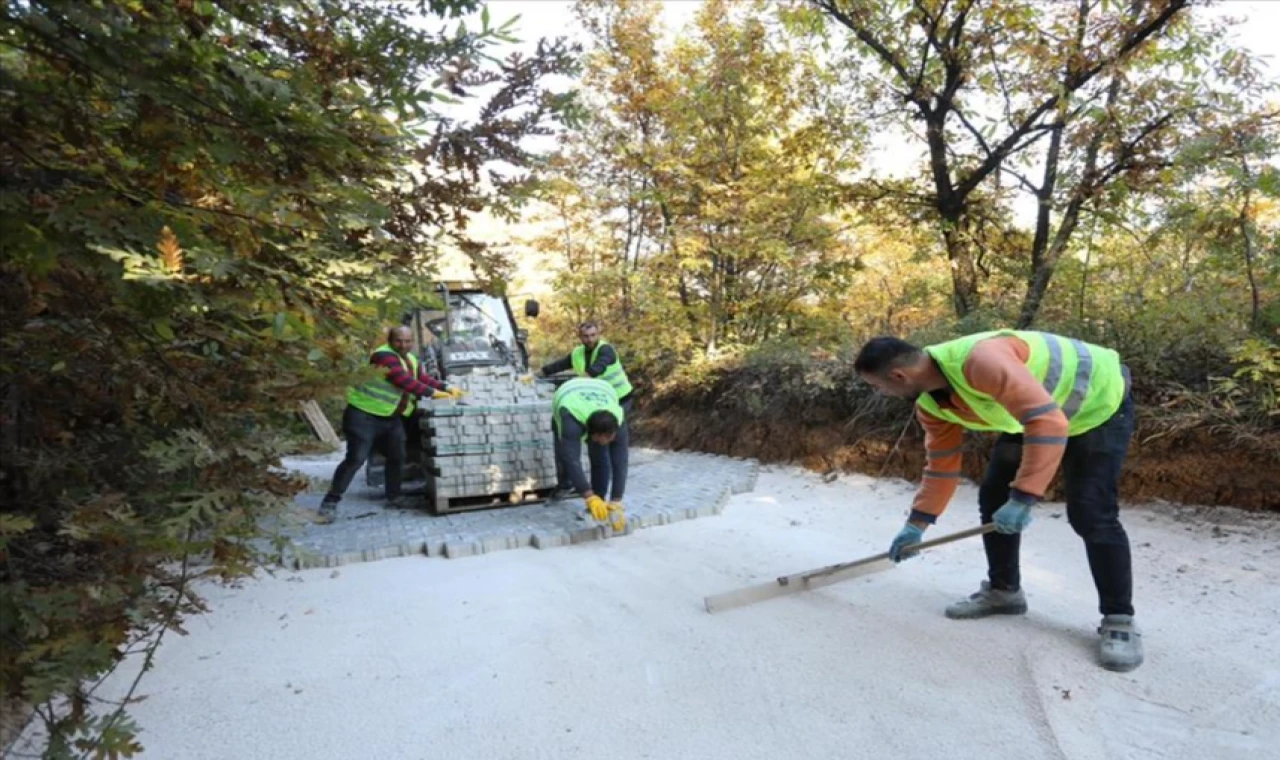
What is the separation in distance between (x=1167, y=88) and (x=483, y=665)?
6.71 m

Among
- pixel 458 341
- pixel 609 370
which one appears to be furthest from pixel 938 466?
pixel 458 341

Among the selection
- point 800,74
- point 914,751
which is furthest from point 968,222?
point 914,751

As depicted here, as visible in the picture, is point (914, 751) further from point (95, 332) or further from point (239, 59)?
point (239, 59)

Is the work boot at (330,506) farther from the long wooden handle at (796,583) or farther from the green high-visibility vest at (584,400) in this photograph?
the long wooden handle at (796,583)

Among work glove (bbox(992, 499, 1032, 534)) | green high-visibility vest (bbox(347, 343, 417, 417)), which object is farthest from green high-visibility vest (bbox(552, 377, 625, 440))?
work glove (bbox(992, 499, 1032, 534))

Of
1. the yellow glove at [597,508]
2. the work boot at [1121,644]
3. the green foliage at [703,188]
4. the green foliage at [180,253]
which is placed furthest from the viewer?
the green foliage at [703,188]

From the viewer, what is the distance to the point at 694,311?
9680mm

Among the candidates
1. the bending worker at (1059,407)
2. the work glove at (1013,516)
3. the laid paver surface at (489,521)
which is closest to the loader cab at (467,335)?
the laid paver surface at (489,521)

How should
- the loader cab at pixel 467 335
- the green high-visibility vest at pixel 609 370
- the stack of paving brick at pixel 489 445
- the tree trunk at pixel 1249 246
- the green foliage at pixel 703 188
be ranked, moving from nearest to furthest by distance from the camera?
the tree trunk at pixel 1249 246
the stack of paving brick at pixel 489 445
the green high-visibility vest at pixel 609 370
the loader cab at pixel 467 335
the green foliage at pixel 703 188

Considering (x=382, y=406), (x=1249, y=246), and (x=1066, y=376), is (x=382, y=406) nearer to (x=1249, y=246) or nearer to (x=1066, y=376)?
(x=1066, y=376)

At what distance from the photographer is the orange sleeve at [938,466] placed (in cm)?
301

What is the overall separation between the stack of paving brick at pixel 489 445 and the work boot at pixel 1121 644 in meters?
4.11

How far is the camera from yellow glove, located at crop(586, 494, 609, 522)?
4.65 meters

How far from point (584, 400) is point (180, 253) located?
3.60m
